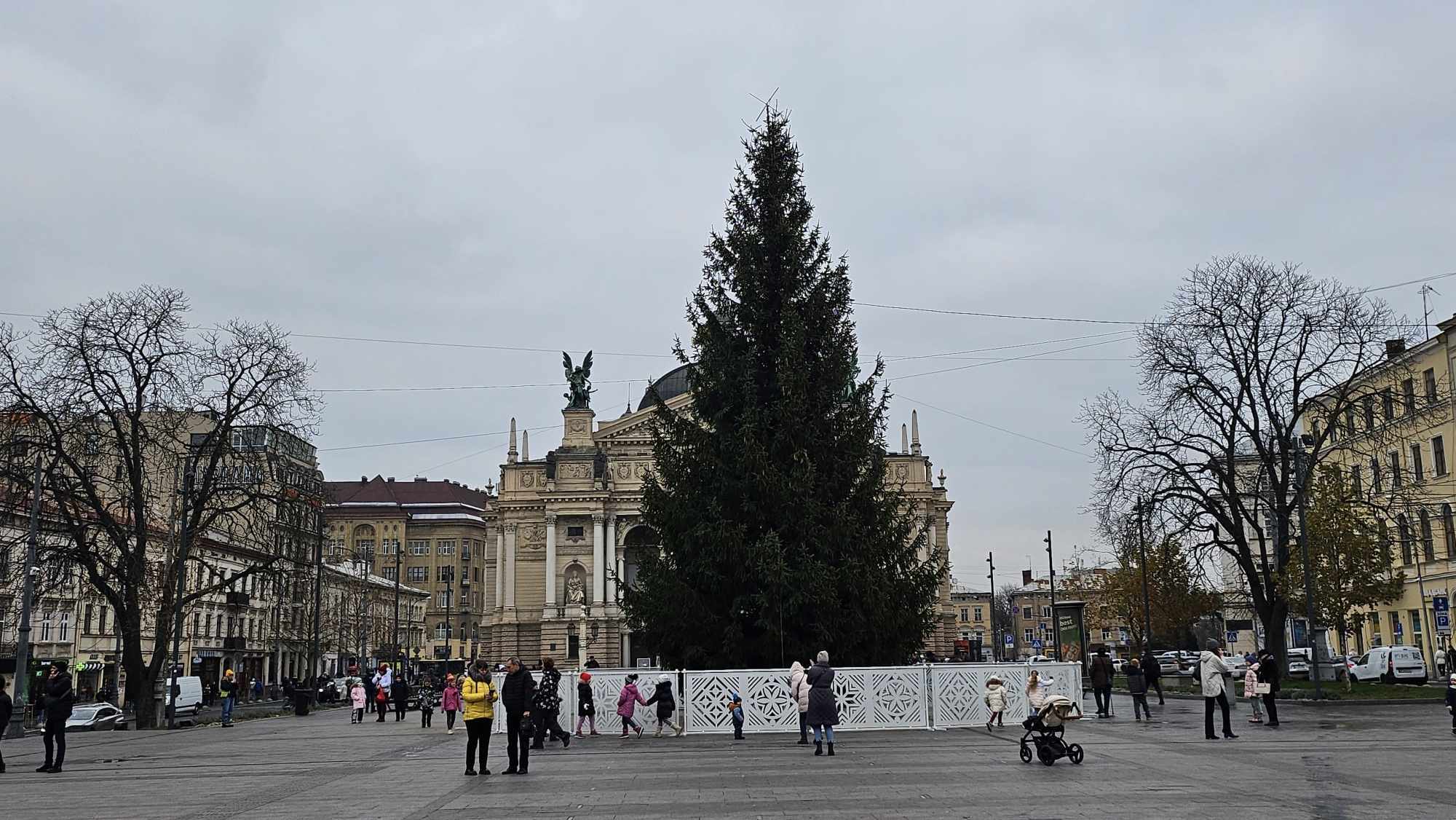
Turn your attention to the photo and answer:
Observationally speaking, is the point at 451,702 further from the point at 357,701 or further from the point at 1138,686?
the point at 1138,686

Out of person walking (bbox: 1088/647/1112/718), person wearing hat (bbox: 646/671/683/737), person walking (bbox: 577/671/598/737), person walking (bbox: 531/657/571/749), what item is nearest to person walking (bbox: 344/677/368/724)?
person walking (bbox: 577/671/598/737)

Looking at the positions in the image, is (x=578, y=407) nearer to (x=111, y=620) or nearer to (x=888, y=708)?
(x=111, y=620)

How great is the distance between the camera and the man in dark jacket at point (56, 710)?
20656mm

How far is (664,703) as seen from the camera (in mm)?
25750

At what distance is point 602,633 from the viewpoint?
9862cm

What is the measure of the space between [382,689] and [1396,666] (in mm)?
35408

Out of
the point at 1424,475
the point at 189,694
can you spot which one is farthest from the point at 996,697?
the point at 1424,475

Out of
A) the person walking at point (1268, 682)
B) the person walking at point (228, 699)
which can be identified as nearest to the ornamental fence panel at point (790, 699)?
the person walking at point (1268, 682)

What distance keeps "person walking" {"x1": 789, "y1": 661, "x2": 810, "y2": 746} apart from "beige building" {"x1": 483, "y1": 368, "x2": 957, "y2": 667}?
7398cm

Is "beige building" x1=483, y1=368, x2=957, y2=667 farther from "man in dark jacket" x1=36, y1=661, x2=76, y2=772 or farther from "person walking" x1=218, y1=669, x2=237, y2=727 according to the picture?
"man in dark jacket" x1=36, y1=661, x2=76, y2=772

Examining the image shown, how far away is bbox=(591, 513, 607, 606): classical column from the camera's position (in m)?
99.9

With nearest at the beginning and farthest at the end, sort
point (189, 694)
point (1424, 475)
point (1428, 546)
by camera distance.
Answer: point (189, 694), point (1424, 475), point (1428, 546)

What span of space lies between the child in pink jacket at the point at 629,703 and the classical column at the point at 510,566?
76023mm

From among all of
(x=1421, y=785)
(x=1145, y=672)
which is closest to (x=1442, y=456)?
(x=1145, y=672)
